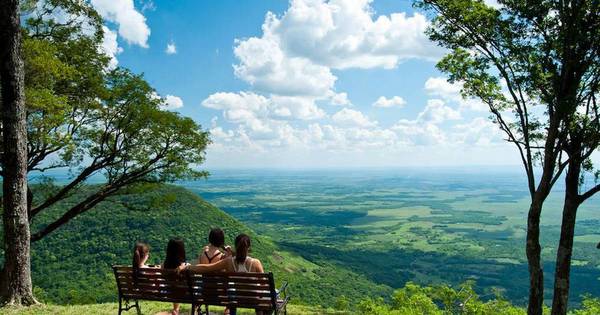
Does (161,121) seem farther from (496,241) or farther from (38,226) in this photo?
(496,241)

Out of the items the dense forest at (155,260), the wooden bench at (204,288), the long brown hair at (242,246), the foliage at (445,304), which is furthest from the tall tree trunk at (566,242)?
the dense forest at (155,260)

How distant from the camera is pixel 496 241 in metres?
173

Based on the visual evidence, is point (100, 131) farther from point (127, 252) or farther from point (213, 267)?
point (127, 252)

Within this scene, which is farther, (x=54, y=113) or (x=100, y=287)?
(x=100, y=287)

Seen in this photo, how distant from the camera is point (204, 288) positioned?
265 inches

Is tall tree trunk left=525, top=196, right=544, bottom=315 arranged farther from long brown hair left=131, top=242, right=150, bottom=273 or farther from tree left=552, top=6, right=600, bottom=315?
long brown hair left=131, top=242, right=150, bottom=273

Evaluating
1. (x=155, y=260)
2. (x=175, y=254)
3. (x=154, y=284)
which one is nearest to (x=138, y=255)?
(x=154, y=284)

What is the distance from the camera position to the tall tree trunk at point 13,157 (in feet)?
28.7

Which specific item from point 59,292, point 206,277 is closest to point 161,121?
point 206,277

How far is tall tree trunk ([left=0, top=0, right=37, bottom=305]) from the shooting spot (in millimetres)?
8750

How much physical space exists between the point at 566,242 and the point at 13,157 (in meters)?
12.4

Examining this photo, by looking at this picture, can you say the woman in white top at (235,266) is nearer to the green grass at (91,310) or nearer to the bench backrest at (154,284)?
the bench backrest at (154,284)

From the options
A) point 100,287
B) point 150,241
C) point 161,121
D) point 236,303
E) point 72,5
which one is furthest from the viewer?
point 150,241

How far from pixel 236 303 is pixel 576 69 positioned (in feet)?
28.5
